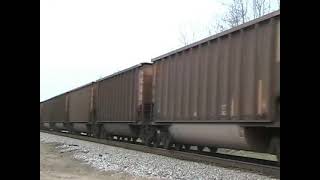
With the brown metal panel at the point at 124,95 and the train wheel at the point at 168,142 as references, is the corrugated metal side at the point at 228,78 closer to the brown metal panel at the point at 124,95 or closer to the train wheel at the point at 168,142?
the train wheel at the point at 168,142

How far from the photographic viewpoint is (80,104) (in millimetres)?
30875

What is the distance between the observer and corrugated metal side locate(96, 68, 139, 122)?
778 inches

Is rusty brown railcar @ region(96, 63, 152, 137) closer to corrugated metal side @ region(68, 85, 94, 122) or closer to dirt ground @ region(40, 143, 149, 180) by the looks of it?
corrugated metal side @ region(68, 85, 94, 122)

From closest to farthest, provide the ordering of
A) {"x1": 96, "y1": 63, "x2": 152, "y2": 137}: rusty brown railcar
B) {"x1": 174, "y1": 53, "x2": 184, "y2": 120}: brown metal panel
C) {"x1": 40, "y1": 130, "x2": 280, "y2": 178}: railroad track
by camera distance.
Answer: {"x1": 40, "y1": 130, "x2": 280, "y2": 178}: railroad track, {"x1": 174, "y1": 53, "x2": 184, "y2": 120}: brown metal panel, {"x1": 96, "y1": 63, "x2": 152, "y2": 137}: rusty brown railcar

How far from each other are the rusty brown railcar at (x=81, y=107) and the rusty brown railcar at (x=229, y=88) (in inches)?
527

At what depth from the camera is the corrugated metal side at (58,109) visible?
122 feet

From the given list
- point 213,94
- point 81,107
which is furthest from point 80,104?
point 213,94

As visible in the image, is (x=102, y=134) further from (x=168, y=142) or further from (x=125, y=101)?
(x=168, y=142)

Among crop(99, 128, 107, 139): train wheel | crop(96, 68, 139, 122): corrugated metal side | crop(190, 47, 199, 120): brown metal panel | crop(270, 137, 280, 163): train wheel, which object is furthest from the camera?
crop(99, 128, 107, 139): train wheel

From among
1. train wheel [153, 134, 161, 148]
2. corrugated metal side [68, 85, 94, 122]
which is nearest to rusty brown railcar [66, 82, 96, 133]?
corrugated metal side [68, 85, 94, 122]

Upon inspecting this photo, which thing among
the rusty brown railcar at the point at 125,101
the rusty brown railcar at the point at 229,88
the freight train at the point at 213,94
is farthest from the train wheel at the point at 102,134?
the rusty brown railcar at the point at 229,88

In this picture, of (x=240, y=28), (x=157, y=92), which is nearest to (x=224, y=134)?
(x=240, y=28)
